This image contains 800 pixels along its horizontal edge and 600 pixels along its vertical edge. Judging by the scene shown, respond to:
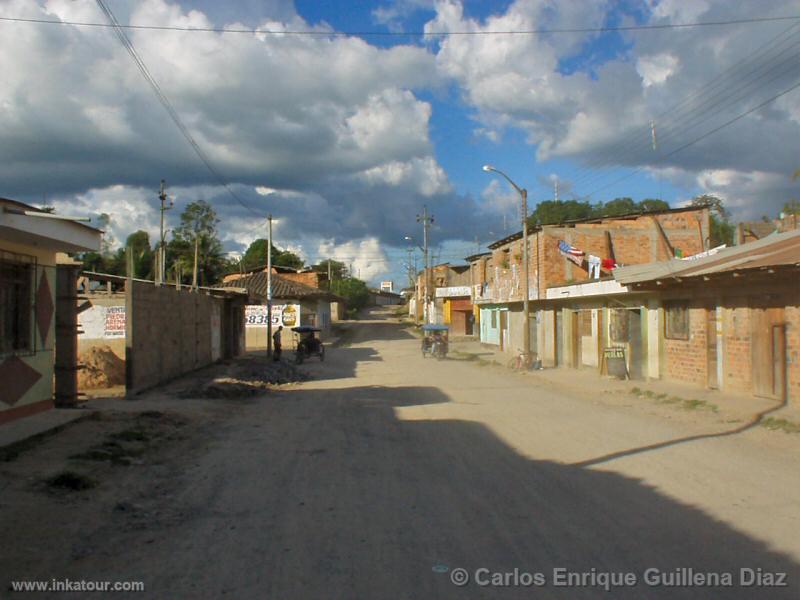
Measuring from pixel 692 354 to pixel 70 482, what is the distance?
16463 millimetres

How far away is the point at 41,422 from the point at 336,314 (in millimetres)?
77824

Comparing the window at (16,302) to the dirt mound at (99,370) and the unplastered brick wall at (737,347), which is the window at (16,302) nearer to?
the dirt mound at (99,370)

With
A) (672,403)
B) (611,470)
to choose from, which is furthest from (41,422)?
(672,403)

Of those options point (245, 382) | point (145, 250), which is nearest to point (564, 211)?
point (145, 250)

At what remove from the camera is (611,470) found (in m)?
9.08

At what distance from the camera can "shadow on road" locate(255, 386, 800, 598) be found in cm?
514

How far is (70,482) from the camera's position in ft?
26.7

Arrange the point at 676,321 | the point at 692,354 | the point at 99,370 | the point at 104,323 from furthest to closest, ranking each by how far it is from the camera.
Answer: the point at 104,323
the point at 99,370
the point at 676,321
the point at 692,354

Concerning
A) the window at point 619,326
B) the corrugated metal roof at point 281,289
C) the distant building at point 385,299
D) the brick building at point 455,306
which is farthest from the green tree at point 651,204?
the distant building at point 385,299

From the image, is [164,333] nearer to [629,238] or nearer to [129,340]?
[129,340]

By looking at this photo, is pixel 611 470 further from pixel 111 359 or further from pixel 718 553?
pixel 111 359

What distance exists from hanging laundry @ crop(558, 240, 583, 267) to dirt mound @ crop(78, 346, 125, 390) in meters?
19.7

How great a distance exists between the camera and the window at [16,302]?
11.9 meters

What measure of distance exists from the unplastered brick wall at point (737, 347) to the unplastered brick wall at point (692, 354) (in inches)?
43.7
